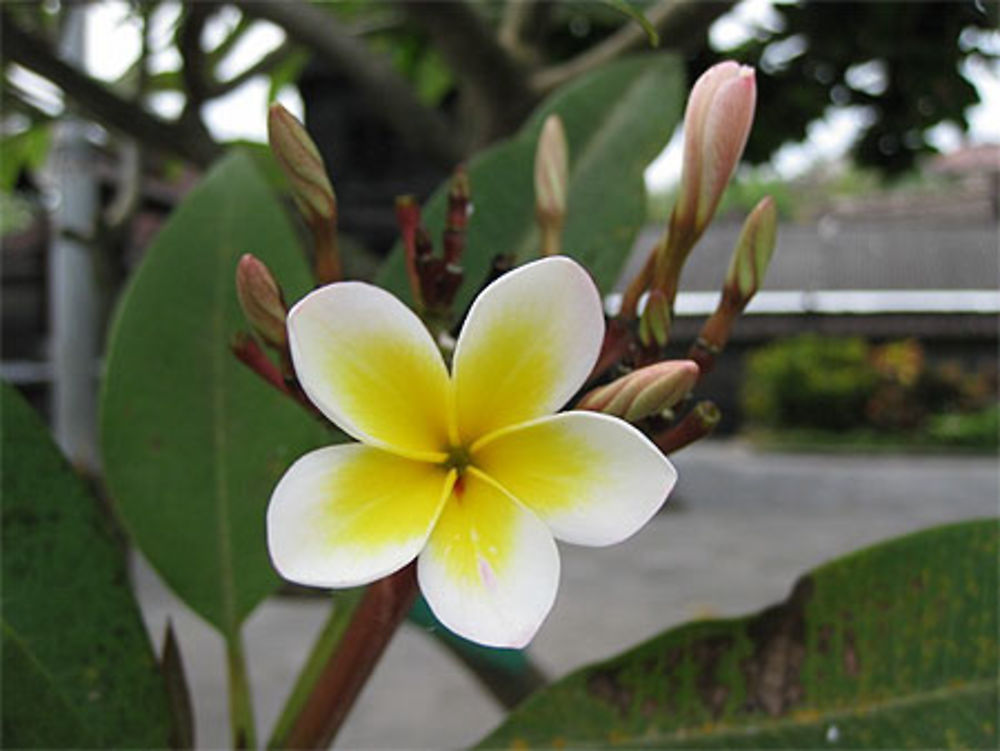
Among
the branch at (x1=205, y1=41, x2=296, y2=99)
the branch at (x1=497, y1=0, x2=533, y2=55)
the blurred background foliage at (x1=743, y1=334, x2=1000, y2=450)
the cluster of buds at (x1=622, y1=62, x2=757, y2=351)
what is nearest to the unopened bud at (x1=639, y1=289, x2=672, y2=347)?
the cluster of buds at (x1=622, y1=62, x2=757, y2=351)

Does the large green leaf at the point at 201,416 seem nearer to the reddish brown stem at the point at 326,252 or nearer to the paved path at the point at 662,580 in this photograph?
the reddish brown stem at the point at 326,252

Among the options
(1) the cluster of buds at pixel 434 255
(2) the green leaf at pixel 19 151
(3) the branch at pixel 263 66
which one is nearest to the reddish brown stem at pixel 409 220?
(1) the cluster of buds at pixel 434 255

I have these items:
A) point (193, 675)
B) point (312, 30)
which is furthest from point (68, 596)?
point (193, 675)

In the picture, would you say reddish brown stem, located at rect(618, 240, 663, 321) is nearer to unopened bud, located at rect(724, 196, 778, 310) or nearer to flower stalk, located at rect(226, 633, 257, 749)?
unopened bud, located at rect(724, 196, 778, 310)

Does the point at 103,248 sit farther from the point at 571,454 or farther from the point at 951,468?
the point at 951,468

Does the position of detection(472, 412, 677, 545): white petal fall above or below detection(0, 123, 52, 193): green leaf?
above

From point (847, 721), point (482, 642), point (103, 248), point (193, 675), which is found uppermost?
point (482, 642)
